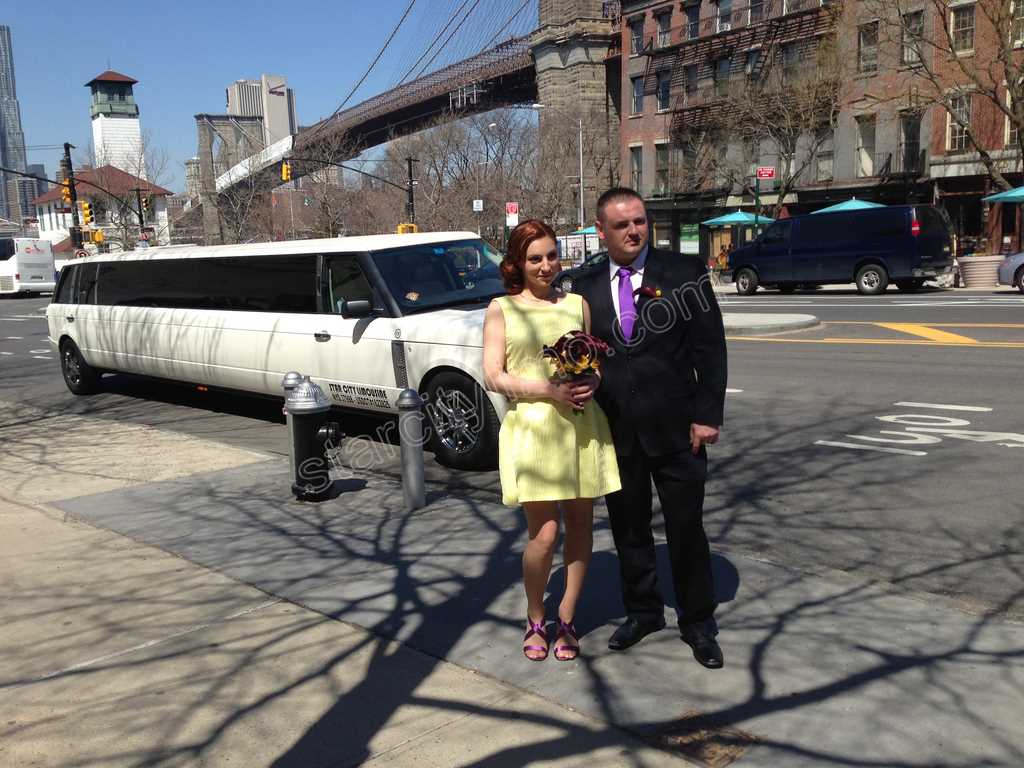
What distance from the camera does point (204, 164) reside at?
96688 millimetres

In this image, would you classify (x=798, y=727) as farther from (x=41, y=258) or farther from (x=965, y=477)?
(x=41, y=258)

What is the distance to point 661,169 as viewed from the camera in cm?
5050

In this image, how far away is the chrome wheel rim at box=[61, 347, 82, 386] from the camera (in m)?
12.5

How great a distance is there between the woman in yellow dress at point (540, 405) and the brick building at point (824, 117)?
2788cm

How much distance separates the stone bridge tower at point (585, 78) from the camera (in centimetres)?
5641

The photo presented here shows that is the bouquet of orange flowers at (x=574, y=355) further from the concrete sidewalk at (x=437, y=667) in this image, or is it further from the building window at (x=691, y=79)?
the building window at (x=691, y=79)

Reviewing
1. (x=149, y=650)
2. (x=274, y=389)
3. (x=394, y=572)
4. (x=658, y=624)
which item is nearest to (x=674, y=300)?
(x=658, y=624)

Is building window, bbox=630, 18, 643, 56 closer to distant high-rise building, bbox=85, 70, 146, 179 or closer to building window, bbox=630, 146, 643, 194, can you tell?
building window, bbox=630, 146, 643, 194

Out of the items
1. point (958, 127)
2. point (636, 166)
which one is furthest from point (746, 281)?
point (636, 166)

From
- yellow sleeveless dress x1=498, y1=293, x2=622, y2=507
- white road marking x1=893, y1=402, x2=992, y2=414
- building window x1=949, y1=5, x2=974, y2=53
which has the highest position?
building window x1=949, y1=5, x2=974, y2=53

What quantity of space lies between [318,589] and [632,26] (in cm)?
5234

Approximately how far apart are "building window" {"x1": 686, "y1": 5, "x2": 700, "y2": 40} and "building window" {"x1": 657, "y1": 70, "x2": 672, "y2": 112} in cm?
217

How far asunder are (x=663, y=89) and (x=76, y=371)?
43147 mm

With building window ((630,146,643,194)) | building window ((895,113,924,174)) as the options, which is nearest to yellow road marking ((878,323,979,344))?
building window ((895,113,924,174))
